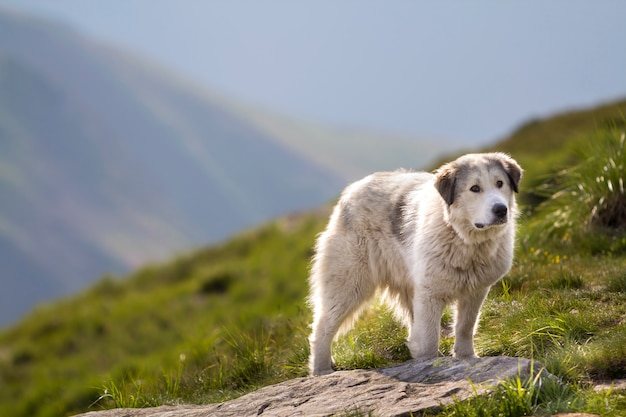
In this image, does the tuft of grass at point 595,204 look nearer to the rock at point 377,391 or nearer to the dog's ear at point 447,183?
the dog's ear at point 447,183

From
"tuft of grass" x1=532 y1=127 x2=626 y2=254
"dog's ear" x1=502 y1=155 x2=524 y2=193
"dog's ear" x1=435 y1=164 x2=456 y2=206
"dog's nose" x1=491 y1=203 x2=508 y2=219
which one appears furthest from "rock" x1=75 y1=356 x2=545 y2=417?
"tuft of grass" x1=532 y1=127 x2=626 y2=254

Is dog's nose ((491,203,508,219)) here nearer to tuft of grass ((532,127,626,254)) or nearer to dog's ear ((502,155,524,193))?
dog's ear ((502,155,524,193))

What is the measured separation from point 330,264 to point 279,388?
4.45ft

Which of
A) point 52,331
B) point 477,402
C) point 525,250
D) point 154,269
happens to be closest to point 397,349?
point 477,402

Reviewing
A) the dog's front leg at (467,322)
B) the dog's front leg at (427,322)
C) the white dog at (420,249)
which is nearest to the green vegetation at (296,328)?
the dog's front leg at (467,322)

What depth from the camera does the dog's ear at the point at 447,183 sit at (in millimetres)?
6599

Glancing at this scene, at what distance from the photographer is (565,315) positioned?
6.67 metres

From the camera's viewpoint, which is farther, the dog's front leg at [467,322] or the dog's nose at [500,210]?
the dog's front leg at [467,322]

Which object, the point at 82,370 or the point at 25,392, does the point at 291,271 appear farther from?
the point at 25,392

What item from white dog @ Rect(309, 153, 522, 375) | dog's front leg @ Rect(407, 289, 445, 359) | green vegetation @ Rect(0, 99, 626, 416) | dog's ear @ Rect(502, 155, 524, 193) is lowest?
green vegetation @ Rect(0, 99, 626, 416)

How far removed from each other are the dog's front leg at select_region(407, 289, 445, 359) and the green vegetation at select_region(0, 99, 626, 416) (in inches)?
21.8

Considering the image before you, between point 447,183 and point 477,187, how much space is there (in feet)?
0.88

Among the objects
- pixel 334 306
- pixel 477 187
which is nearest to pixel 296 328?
pixel 334 306

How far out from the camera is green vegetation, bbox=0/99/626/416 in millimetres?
6121
